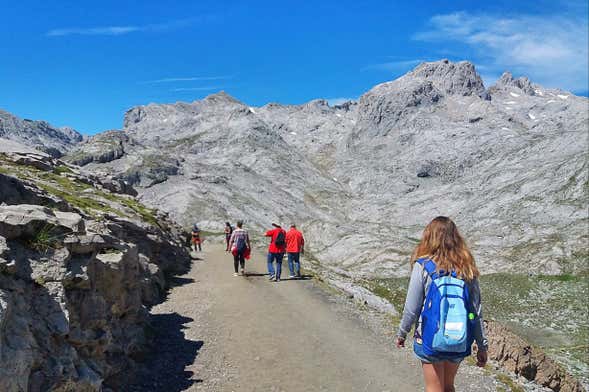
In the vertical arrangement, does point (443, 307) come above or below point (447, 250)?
below

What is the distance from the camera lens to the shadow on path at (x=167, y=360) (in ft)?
42.5

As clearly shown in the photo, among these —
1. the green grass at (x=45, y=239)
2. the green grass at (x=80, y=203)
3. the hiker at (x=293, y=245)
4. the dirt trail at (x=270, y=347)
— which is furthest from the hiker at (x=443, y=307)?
the hiker at (x=293, y=245)

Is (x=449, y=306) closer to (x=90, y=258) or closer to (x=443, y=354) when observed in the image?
(x=443, y=354)

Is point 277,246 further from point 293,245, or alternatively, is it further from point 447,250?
point 447,250

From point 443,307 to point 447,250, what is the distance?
983mm

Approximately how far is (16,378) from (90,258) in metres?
4.45

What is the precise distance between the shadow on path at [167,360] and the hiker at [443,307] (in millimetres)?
7864

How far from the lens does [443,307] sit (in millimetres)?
7320

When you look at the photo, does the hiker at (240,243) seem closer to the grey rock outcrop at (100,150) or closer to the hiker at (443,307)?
the hiker at (443,307)

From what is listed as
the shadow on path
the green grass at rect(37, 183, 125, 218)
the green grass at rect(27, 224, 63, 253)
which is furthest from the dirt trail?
the green grass at rect(37, 183, 125, 218)

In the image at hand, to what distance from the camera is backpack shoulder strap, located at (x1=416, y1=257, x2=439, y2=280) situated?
7602 millimetres

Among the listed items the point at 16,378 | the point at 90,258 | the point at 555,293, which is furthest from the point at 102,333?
the point at 555,293

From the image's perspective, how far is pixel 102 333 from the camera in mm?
11664

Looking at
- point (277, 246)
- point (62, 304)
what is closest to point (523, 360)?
point (277, 246)
